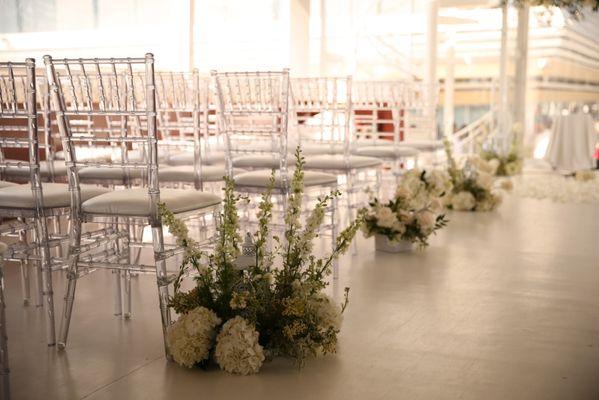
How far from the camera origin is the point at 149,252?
14.8 ft

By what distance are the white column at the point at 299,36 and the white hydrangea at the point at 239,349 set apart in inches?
232

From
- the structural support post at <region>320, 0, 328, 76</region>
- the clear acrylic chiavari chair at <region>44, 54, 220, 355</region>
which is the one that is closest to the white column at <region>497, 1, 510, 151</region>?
the structural support post at <region>320, 0, 328, 76</region>

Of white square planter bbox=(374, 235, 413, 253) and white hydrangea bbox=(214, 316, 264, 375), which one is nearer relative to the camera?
white hydrangea bbox=(214, 316, 264, 375)

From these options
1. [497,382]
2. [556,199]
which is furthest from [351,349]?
[556,199]

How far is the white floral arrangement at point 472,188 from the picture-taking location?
610 cm

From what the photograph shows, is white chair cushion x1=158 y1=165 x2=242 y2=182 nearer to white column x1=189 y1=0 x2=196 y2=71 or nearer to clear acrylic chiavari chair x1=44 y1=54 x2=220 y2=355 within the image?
clear acrylic chiavari chair x1=44 y1=54 x2=220 y2=355

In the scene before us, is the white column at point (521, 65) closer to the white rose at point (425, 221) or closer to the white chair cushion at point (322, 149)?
the white chair cushion at point (322, 149)

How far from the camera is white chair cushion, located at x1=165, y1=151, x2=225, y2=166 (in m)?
4.48

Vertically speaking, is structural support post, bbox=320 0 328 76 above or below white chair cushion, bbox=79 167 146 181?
above

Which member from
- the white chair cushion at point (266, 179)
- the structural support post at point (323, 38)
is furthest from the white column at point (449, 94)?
the white chair cushion at point (266, 179)

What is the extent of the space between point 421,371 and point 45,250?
1.49 m

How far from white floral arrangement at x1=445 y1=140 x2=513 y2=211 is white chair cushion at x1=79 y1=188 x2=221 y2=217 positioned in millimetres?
3529

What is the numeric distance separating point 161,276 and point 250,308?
1.11 feet

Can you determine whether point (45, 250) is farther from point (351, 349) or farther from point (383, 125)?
point (383, 125)
